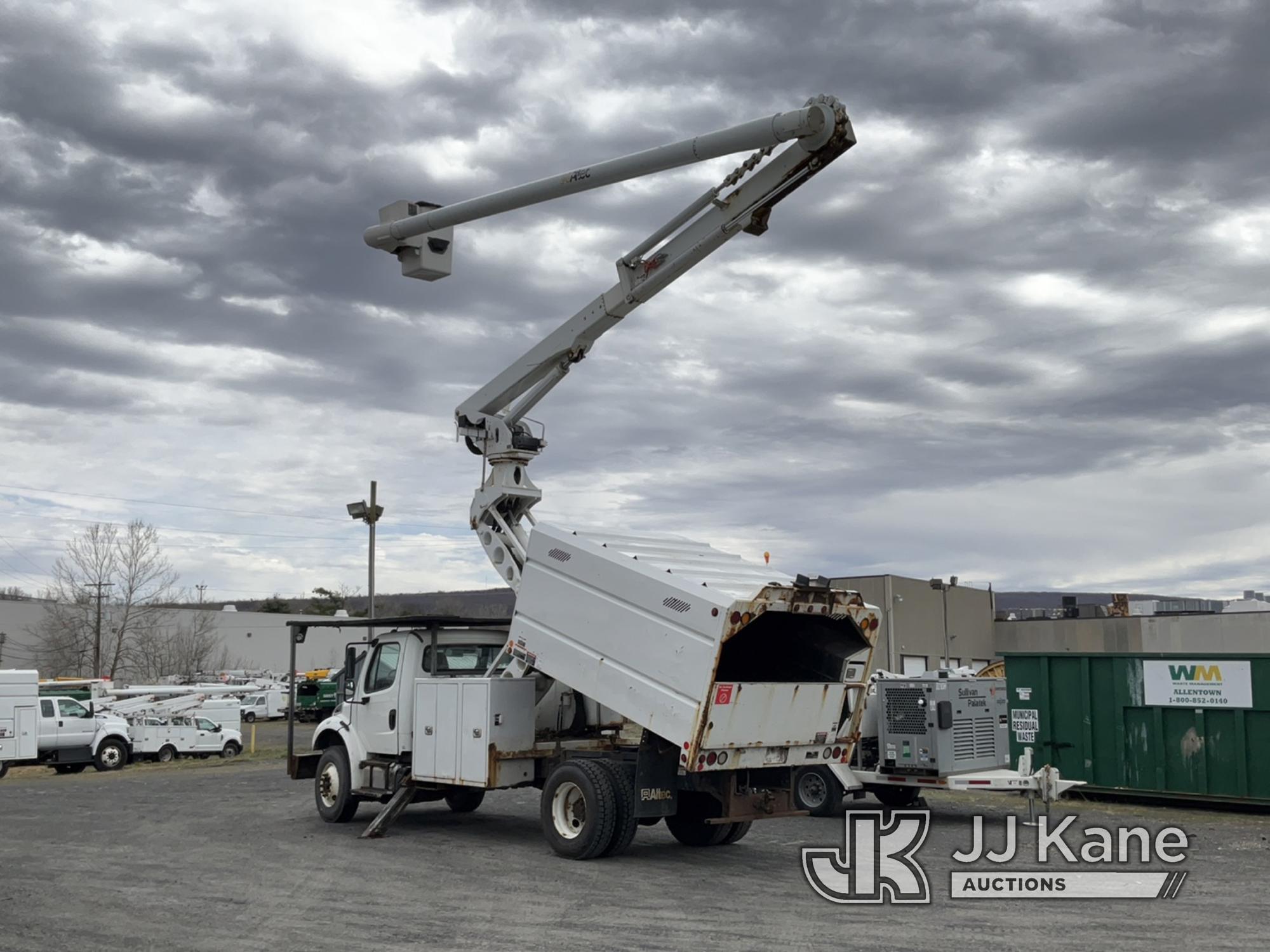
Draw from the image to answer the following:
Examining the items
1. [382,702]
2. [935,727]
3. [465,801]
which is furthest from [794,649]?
[465,801]

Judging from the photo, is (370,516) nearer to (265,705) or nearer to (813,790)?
(813,790)

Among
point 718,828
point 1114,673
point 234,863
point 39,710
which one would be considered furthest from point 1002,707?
point 39,710

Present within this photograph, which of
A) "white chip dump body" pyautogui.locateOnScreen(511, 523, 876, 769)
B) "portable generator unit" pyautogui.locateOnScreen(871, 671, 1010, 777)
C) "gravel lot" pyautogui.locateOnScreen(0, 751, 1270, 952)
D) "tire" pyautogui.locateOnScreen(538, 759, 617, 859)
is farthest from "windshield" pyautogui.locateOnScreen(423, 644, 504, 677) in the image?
"portable generator unit" pyautogui.locateOnScreen(871, 671, 1010, 777)

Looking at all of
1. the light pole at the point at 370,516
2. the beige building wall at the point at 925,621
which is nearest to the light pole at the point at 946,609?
the beige building wall at the point at 925,621

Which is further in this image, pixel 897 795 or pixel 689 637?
pixel 897 795

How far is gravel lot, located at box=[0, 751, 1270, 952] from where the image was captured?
9.14 metres

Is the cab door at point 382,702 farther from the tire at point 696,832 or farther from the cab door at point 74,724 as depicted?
the cab door at point 74,724

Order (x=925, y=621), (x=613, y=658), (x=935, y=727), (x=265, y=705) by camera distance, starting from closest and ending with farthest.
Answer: (x=613, y=658) → (x=935, y=727) → (x=925, y=621) → (x=265, y=705)

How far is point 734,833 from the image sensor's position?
1417 cm

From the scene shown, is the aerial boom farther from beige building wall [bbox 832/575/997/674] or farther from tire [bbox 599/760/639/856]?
Answer: beige building wall [bbox 832/575/997/674]

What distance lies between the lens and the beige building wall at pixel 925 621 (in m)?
50.5

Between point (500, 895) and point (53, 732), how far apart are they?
979 inches

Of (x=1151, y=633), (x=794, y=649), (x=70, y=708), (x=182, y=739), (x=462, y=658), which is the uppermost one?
(x=1151, y=633)

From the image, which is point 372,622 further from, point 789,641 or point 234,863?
point 789,641
